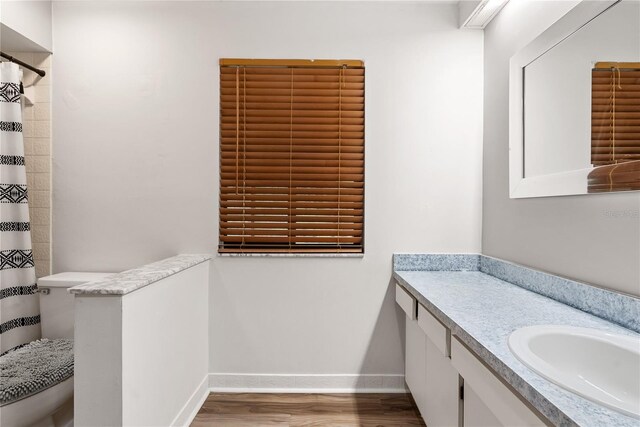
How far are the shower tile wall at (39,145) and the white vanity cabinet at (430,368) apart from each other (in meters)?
2.35

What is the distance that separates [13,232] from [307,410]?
2.02m

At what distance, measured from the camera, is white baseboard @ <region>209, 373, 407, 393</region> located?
212cm

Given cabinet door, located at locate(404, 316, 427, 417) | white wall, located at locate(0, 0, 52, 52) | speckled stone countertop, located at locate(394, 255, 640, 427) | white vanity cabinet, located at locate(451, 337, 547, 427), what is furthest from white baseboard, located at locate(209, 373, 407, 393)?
white wall, located at locate(0, 0, 52, 52)

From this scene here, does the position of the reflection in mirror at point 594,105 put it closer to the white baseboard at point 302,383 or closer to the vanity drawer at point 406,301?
the vanity drawer at point 406,301

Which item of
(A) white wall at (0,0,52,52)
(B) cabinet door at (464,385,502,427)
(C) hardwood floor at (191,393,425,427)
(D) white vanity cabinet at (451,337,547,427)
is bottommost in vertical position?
(C) hardwood floor at (191,393,425,427)

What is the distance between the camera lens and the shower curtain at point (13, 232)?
1.82 metres

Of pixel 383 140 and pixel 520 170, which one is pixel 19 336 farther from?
pixel 520 170

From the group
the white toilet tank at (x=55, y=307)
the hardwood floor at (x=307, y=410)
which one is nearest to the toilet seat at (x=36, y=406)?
the white toilet tank at (x=55, y=307)

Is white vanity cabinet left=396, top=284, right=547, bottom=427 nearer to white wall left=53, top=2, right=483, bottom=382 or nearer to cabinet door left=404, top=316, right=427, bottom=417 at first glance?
cabinet door left=404, top=316, right=427, bottom=417

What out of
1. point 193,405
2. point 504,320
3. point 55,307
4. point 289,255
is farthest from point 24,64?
point 504,320

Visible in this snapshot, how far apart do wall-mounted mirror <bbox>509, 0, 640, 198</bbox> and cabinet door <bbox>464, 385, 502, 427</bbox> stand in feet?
3.00

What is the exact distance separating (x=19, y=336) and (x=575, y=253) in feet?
9.60

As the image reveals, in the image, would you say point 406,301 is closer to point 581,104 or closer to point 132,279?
point 581,104

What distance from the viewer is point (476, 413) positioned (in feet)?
3.77
